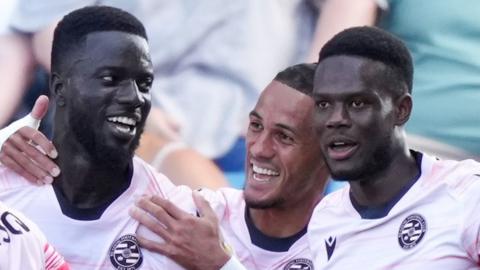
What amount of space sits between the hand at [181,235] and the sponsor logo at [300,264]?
287mm

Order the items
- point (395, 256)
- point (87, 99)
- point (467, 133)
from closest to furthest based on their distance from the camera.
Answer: point (395, 256), point (87, 99), point (467, 133)

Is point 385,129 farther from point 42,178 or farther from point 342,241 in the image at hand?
point 42,178

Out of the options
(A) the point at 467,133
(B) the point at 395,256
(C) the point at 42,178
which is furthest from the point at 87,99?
(A) the point at 467,133

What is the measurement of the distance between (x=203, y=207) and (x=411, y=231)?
2.15ft

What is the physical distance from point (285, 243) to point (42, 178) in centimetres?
75

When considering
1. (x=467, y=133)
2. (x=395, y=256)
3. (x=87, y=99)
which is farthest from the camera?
(x=467, y=133)

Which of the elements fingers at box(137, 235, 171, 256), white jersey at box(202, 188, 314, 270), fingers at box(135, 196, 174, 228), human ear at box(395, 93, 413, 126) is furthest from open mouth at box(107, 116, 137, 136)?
human ear at box(395, 93, 413, 126)

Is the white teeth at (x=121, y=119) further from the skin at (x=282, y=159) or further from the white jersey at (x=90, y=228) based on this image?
the skin at (x=282, y=159)

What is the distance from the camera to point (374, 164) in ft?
12.7

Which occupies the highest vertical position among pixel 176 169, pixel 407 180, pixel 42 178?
pixel 407 180

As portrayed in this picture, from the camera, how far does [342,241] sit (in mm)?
3955

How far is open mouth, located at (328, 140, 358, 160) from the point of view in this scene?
12.7 feet

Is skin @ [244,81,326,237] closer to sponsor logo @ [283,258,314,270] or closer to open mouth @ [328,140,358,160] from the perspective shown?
sponsor logo @ [283,258,314,270]

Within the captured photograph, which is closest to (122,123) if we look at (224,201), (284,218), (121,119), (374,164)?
(121,119)
